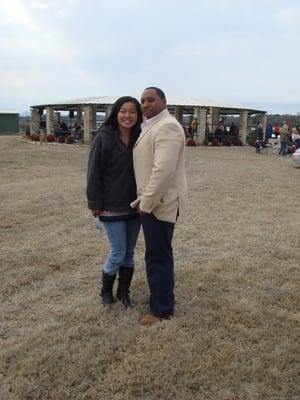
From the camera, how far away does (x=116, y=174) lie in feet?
11.9

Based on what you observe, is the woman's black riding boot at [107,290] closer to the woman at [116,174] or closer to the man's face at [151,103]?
the woman at [116,174]

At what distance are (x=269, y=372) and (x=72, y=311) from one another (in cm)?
162

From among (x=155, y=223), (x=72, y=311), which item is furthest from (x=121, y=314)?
(x=155, y=223)

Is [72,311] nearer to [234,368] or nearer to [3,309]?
[3,309]

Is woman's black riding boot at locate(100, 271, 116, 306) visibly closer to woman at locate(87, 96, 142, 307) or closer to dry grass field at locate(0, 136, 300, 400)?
dry grass field at locate(0, 136, 300, 400)

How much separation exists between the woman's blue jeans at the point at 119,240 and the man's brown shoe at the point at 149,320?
0.45 m

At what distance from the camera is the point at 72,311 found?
397 cm

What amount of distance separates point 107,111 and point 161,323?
24496mm

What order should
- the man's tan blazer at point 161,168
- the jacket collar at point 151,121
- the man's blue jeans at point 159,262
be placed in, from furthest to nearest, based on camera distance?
the man's blue jeans at point 159,262
the jacket collar at point 151,121
the man's tan blazer at point 161,168

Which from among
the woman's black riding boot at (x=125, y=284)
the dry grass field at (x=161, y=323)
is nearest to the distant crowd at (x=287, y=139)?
the dry grass field at (x=161, y=323)

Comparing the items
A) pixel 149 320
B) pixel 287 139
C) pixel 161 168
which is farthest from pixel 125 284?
pixel 287 139

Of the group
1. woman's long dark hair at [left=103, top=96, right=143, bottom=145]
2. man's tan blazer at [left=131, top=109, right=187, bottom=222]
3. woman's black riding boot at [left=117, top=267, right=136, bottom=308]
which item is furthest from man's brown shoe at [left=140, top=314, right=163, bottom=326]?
woman's long dark hair at [left=103, top=96, right=143, bottom=145]

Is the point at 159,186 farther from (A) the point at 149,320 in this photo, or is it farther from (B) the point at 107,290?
(B) the point at 107,290

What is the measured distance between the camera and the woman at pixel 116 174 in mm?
3598
